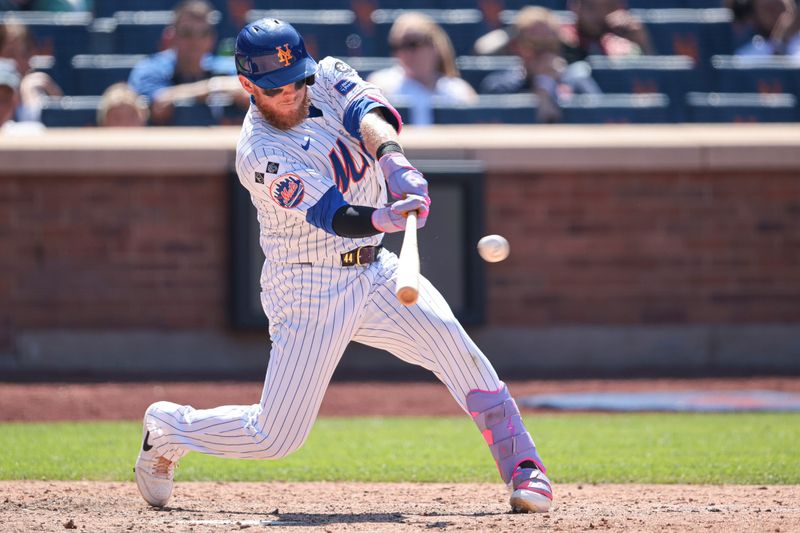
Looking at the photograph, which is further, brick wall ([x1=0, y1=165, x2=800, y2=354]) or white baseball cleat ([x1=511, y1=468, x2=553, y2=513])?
brick wall ([x1=0, y1=165, x2=800, y2=354])

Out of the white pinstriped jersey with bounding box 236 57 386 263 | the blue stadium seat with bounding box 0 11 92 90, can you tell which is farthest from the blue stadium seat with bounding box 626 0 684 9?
the white pinstriped jersey with bounding box 236 57 386 263

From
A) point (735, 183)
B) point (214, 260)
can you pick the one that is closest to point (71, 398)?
point (214, 260)

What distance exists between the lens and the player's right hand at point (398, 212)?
4.10 m

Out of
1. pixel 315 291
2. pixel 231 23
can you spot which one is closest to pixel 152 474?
pixel 315 291

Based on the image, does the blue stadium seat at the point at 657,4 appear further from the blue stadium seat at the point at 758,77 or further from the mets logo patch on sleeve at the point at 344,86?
the mets logo patch on sleeve at the point at 344,86

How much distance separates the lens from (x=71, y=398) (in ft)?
26.1

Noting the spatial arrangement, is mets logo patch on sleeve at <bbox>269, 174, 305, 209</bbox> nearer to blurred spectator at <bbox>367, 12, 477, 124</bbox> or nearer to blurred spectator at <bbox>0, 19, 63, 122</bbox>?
blurred spectator at <bbox>367, 12, 477, 124</bbox>

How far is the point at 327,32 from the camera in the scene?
33.9ft

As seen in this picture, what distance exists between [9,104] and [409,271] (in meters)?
6.20

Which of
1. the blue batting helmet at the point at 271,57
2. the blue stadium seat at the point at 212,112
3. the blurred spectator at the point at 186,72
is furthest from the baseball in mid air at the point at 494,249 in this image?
the blue stadium seat at the point at 212,112

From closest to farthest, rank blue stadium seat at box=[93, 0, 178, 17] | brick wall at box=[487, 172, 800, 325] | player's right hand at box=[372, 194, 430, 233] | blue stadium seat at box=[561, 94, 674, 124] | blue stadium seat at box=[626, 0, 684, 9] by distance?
player's right hand at box=[372, 194, 430, 233]
brick wall at box=[487, 172, 800, 325]
blue stadium seat at box=[561, 94, 674, 124]
blue stadium seat at box=[93, 0, 178, 17]
blue stadium seat at box=[626, 0, 684, 9]

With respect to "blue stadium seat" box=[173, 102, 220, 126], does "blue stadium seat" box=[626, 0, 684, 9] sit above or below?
above

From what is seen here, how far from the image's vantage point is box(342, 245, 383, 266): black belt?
4473 mm

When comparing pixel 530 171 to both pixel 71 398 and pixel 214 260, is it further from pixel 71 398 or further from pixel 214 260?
pixel 71 398
